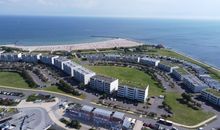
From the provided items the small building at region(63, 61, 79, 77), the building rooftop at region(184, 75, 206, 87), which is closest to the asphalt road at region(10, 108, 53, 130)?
the small building at region(63, 61, 79, 77)

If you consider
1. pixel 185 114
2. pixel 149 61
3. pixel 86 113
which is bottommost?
pixel 185 114

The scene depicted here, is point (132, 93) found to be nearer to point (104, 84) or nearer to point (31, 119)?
point (104, 84)

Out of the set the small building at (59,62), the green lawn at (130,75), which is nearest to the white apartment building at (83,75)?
the green lawn at (130,75)

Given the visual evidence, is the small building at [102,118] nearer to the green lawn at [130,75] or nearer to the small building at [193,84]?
the green lawn at [130,75]

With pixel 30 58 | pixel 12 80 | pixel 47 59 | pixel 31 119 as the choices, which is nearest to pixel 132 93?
pixel 31 119

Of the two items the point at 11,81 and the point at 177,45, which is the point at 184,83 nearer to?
the point at 11,81

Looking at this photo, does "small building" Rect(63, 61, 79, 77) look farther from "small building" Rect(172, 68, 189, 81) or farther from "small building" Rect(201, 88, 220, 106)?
"small building" Rect(201, 88, 220, 106)

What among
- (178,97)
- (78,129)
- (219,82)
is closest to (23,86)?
(78,129)
